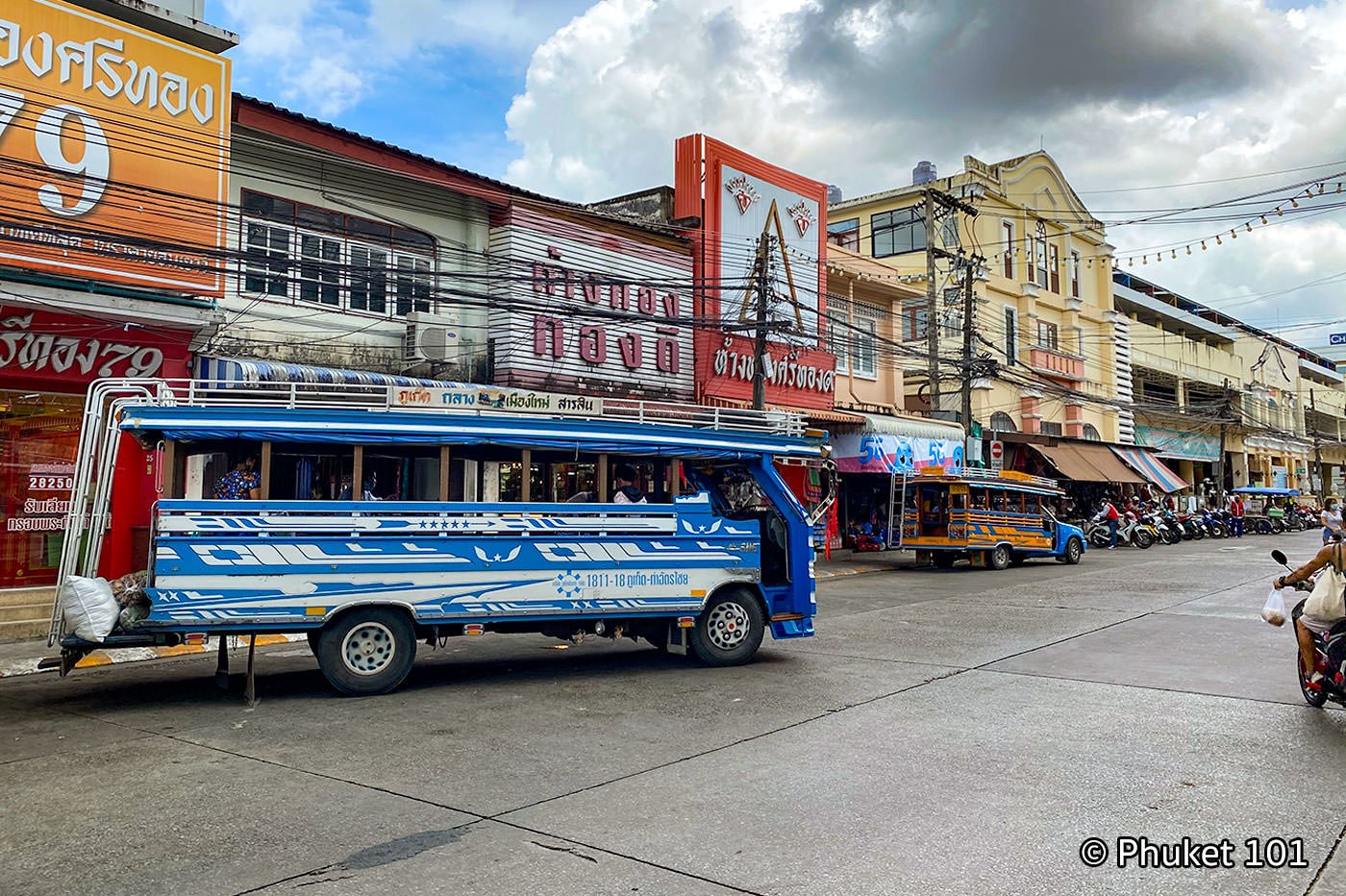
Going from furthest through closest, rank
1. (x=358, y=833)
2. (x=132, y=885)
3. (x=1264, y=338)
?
(x=1264, y=338) < (x=358, y=833) < (x=132, y=885)

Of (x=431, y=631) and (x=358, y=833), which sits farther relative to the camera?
(x=431, y=631)

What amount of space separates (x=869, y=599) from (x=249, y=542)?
11.6 metres

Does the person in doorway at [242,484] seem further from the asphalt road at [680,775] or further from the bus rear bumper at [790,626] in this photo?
the bus rear bumper at [790,626]

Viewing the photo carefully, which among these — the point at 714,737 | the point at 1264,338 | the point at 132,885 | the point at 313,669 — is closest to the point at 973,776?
the point at 714,737

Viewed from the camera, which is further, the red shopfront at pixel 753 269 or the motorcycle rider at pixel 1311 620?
the red shopfront at pixel 753 269

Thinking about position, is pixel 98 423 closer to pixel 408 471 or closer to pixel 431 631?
pixel 408 471

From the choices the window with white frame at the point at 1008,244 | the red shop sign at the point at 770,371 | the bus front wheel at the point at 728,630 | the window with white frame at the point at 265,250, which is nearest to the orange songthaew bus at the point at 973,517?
the red shop sign at the point at 770,371

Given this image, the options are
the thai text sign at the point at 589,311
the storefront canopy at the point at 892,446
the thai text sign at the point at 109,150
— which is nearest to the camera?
the thai text sign at the point at 109,150

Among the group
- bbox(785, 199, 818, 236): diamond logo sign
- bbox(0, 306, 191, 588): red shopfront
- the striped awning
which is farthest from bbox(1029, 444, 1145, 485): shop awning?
bbox(0, 306, 191, 588): red shopfront

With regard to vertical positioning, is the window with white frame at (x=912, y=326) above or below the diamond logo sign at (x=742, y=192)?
below

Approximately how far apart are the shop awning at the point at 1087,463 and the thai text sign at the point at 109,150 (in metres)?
28.4

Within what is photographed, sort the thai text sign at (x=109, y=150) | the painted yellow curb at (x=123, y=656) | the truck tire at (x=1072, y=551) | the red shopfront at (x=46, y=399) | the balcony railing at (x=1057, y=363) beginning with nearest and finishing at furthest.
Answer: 1. the painted yellow curb at (x=123, y=656)
2. the thai text sign at (x=109, y=150)
3. the red shopfront at (x=46, y=399)
4. the truck tire at (x=1072, y=551)
5. the balcony railing at (x=1057, y=363)

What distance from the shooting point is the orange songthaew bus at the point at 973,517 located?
79.1 feet

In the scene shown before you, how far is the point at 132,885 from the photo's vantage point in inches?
183
